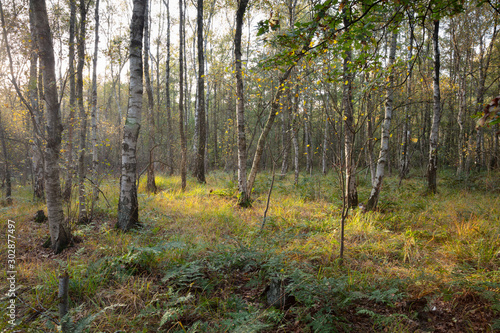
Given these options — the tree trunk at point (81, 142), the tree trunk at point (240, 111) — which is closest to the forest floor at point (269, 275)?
the tree trunk at point (81, 142)

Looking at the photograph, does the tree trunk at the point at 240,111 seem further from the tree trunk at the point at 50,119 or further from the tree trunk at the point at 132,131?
the tree trunk at the point at 50,119

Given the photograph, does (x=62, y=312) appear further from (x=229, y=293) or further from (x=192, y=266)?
(x=229, y=293)

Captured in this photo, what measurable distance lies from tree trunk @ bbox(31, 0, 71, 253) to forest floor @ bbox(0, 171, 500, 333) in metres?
0.63

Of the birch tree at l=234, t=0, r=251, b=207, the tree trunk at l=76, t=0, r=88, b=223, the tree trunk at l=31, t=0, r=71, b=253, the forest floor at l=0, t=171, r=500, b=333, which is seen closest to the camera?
the forest floor at l=0, t=171, r=500, b=333

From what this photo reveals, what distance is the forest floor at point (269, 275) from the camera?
2.27 meters

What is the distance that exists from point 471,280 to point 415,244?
52.2 inches

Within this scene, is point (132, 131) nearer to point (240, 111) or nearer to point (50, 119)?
point (50, 119)

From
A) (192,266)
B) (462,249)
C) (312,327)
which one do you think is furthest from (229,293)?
(462,249)

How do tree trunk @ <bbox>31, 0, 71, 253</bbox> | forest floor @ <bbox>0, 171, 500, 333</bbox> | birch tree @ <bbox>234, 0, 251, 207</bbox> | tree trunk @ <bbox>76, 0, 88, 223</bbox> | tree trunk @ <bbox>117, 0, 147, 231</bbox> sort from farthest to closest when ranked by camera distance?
birch tree @ <bbox>234, 0, 251, 207</bbox> < tree trunk @ <bbox>76, 0, 88, 223</bbox> < tree trunk @ <bbox>117, 0, 147, 231</bbox> < tree trunk @ <bbox>31, 0, 71, 253</bbox> < forest floor @ <bbox>0, 171, 500, 333</bbox>

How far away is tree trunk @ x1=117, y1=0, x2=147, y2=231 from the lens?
455 cm

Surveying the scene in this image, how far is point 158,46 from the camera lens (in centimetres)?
1884

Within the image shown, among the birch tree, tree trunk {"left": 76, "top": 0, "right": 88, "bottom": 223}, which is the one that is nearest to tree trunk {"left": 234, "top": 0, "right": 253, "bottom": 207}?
the birch tree

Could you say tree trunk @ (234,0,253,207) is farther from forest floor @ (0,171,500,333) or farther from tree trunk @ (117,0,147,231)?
tree trunk @ (117,0,147,231)

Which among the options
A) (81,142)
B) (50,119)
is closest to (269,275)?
(50,119)
